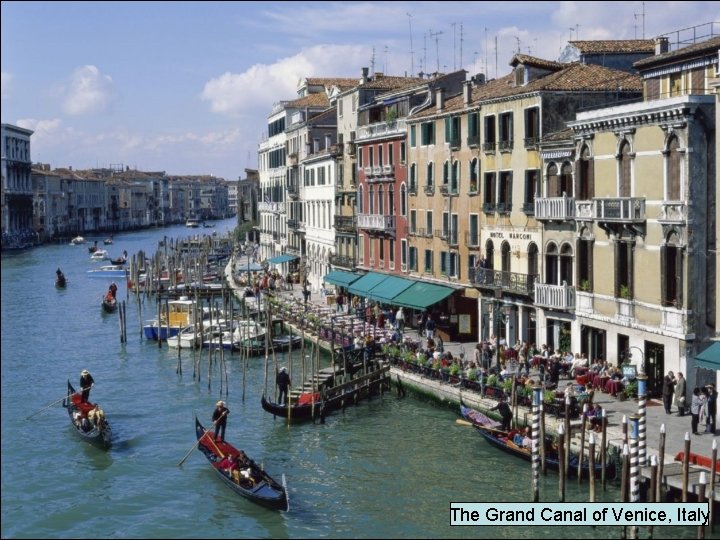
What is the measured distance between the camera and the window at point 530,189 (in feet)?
89.4

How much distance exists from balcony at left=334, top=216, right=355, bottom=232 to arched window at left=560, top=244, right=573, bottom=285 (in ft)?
51.3

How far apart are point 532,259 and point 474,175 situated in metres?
4.15

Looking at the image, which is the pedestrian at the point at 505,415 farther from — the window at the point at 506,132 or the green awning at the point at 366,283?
the green awning at the point at 366,283

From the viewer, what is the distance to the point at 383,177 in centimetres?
3756

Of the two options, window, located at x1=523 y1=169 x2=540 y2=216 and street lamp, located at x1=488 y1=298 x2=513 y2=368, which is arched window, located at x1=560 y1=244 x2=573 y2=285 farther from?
street lamp, located at x1=488 y1=298 x2=513 y2=368

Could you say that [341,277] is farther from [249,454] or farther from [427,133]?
[249,454]

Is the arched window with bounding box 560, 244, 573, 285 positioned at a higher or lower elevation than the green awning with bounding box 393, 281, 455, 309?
higher

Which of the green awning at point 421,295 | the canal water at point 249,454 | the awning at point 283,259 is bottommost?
the canal water at point 249,454

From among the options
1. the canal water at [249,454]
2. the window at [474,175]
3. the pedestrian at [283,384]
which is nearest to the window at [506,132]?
the window at [474,175]

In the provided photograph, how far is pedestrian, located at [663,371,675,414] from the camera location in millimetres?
20453

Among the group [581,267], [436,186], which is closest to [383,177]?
[436,186]

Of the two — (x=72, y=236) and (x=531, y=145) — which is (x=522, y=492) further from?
(x=72, y=236)

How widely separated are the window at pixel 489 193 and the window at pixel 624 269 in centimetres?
666

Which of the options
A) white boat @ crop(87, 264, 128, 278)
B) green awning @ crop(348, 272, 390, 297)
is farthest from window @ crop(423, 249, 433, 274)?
white boat @ crop(87, 264, 128, 278)
